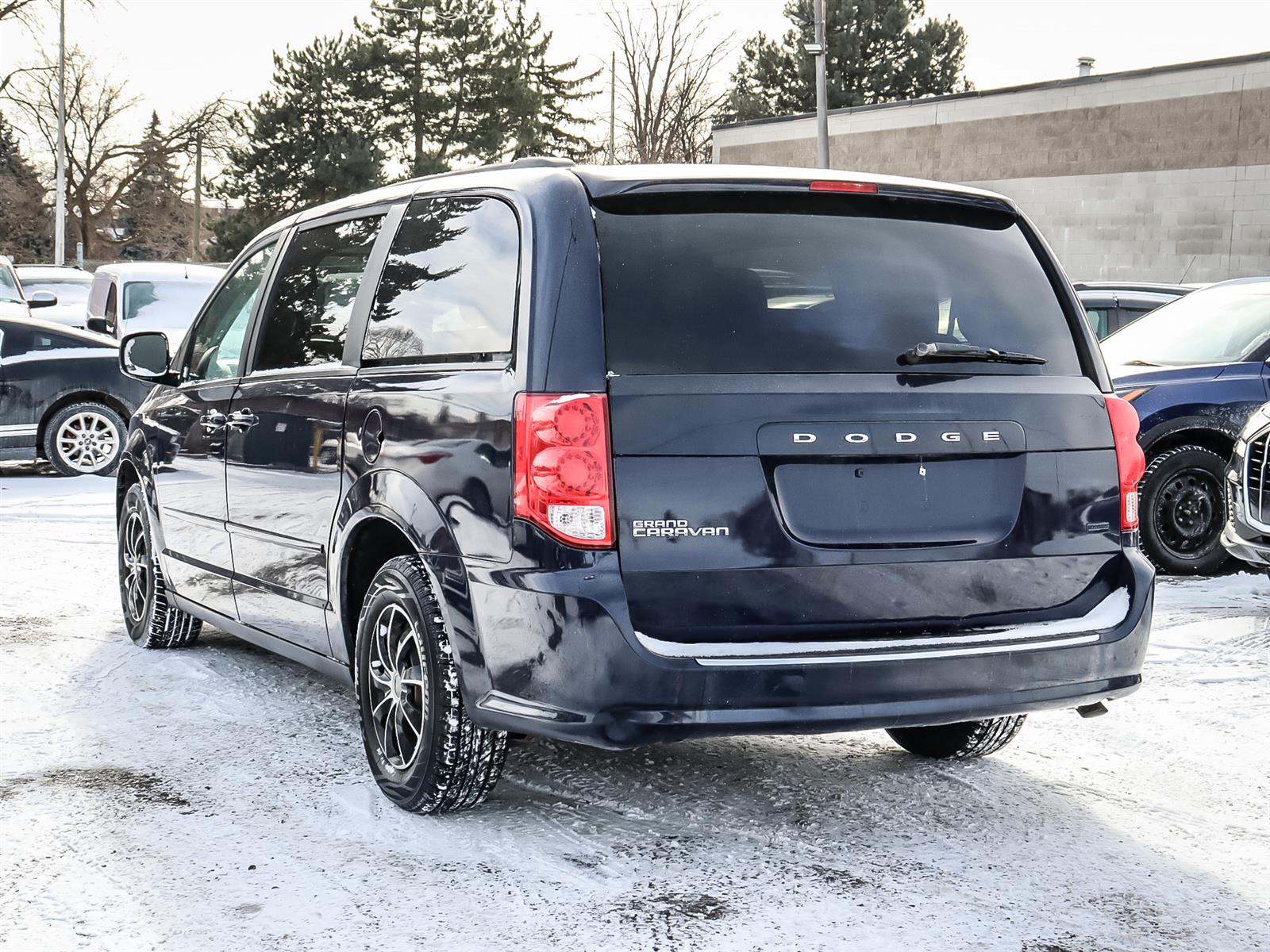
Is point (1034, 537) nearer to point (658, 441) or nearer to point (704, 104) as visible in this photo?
point (658, 441)

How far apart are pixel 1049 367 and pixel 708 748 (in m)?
1.77

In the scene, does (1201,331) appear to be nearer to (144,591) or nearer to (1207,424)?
(1207,424)

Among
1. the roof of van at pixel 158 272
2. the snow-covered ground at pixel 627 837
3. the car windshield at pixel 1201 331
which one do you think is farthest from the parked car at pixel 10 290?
the snow-covered ground at pixel 627 837

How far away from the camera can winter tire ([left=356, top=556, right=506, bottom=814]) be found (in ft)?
13.8

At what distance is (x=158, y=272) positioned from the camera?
65.3 ft

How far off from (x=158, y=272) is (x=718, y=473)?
57.6ft

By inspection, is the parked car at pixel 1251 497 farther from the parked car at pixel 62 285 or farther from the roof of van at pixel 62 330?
the parked car at pixel 62 285

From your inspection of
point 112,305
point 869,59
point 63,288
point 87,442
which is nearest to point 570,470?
point 87,442

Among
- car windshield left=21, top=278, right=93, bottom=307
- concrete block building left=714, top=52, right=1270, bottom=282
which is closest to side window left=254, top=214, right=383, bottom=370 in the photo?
car windshield left=21, top=278, right=93, bottom=307

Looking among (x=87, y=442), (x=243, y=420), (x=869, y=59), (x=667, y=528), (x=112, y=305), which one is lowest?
(x=87, y=442)

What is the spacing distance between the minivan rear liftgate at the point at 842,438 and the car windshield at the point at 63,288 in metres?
22.8

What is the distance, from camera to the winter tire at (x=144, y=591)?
6.65 metres

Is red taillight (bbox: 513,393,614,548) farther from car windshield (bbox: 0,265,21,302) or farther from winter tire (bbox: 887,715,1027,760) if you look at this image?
car windshield (bbox: 0,265,21,302)

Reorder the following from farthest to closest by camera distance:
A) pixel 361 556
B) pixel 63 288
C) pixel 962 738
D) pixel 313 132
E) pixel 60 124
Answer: pixel 313 132
pixel 60 124
pixel 63 288
pixel 962 738
pixel 361 556
